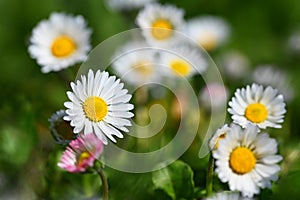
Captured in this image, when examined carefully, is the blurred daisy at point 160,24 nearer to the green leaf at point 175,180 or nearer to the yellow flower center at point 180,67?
the yellow flower center at point 180,67

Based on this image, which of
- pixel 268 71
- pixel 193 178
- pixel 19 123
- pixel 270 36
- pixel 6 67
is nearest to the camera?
pixel 193 178

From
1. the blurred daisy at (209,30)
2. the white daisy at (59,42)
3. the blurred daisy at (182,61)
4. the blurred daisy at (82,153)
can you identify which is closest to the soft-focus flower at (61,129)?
the blurred daisy at (82,153)

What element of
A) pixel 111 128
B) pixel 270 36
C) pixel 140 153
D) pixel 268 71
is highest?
pixel 270 36

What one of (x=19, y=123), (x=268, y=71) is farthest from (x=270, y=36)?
(x=19, y=123)

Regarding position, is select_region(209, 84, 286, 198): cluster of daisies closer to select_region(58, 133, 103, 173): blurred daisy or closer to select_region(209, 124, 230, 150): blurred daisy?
select_region(209, 124, 230, 150): blurred daisy

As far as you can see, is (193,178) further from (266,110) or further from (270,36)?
(270,36)

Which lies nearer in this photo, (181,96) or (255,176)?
(255,176)
